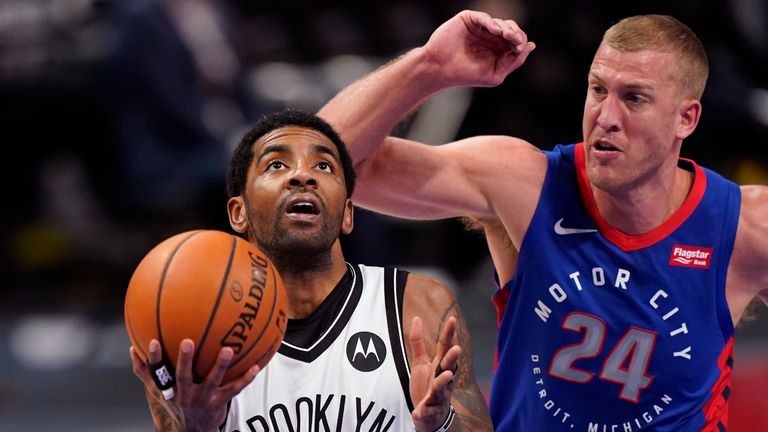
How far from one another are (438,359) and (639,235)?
47.5 inches

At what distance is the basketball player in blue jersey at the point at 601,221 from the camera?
371 centimetres

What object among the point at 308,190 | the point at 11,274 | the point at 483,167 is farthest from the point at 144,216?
the point at 308,190

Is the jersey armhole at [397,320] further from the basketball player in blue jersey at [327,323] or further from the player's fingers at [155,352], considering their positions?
the player's fingers at [155,352]

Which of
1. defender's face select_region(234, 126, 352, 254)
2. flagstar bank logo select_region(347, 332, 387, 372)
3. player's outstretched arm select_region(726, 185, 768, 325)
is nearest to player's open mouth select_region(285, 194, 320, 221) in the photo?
defender's face select_region(234, 126, 352, 254)

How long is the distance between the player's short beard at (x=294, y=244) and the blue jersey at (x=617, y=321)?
2.87 feet

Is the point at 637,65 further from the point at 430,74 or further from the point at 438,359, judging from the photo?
the point at 438,359

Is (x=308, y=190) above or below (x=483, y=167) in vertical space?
below

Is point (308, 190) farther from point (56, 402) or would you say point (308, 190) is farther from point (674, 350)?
point (56, 402)

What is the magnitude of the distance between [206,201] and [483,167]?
4429 millimetres

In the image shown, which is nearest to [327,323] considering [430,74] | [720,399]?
[430,74]

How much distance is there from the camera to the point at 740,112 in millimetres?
8719

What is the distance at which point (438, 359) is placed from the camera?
2.90m

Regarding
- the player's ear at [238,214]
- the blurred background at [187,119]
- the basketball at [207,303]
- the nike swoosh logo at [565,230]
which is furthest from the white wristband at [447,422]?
the blurred background at [187,119]

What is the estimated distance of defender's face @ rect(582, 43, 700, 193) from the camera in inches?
145
